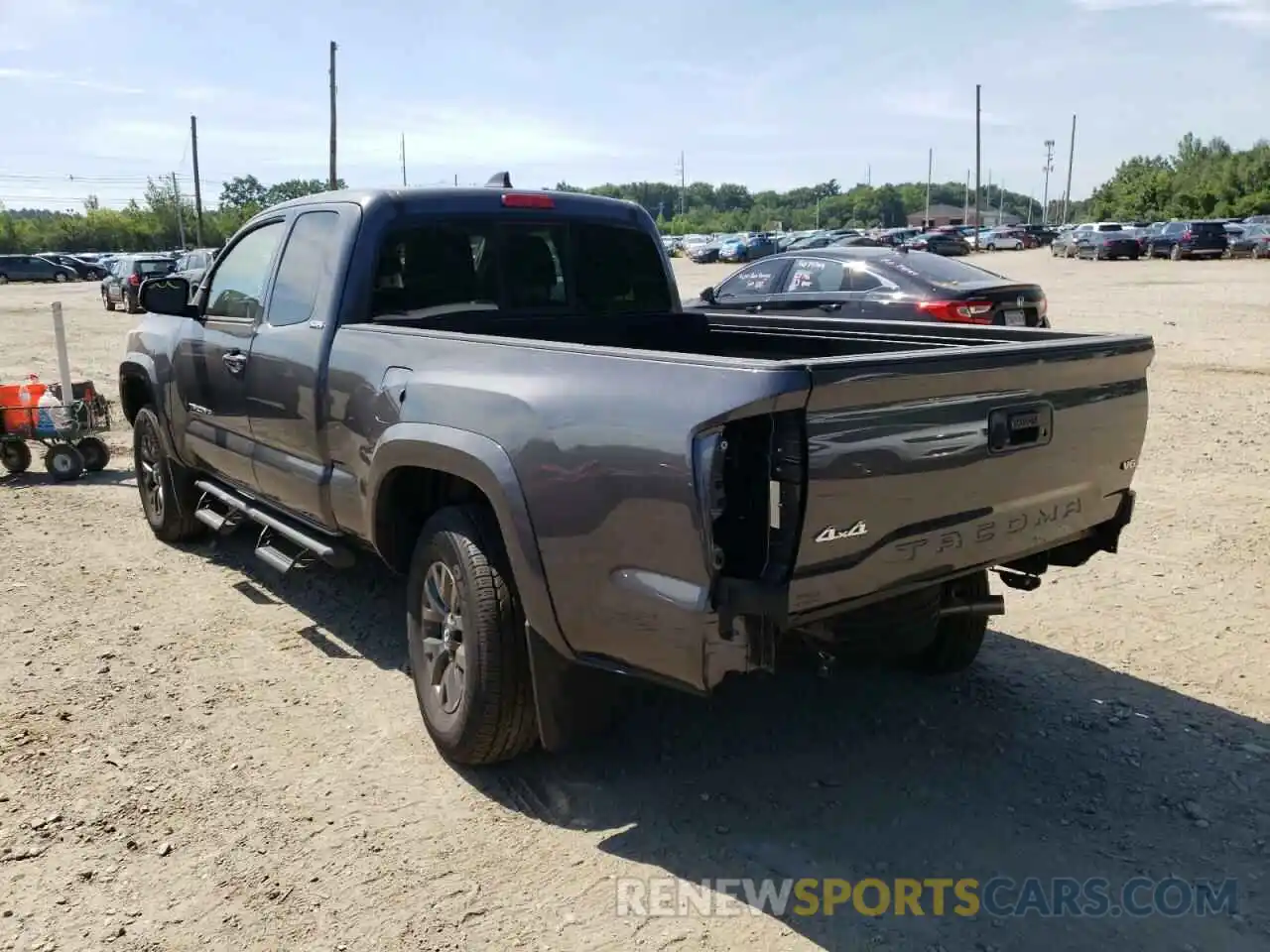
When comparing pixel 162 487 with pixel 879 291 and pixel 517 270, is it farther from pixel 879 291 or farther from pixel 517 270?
pixel 879 291

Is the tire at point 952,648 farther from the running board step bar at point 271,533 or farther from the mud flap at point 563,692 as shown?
the running board step bar at point 271,533

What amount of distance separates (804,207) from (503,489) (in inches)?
6776

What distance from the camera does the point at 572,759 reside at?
12.9 ft

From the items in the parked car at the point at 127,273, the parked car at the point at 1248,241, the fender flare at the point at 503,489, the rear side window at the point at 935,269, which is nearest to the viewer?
the fender flare at the point at 503,489

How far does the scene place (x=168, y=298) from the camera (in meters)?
5.77

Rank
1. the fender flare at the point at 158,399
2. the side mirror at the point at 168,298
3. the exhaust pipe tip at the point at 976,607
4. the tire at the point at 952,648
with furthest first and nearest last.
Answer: the fender flare at the point at 158,399 → the side mirror at the point at 168,298 → the tire at the point at 952,648 → the exhaust pipe tip at the point at 976,607

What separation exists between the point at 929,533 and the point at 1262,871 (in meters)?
1.44

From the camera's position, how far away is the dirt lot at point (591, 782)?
3.04 meters

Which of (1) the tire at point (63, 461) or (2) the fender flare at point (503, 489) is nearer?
(2) the fender flare at point (503, 489)

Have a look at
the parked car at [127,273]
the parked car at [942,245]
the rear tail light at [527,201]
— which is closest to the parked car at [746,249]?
the parked car at [942,245]

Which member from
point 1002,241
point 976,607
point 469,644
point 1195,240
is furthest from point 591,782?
point 1002,241

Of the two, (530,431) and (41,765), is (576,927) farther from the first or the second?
(41,765)

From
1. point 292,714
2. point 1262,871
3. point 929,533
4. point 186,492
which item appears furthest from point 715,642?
point 186,492

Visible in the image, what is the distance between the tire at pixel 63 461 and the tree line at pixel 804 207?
21.1 metres
